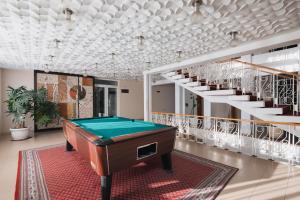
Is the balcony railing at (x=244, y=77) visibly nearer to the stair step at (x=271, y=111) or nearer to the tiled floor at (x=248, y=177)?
the stair step at (x=271, y=111)

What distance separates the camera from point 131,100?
10594 mm

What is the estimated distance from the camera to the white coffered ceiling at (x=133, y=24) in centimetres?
229

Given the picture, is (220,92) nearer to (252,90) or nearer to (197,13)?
(252,90)

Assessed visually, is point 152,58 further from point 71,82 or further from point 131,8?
point 71,82

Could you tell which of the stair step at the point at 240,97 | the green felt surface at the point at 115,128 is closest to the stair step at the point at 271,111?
the stair step at the point at 240,97

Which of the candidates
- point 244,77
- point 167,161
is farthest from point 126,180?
point 244,77

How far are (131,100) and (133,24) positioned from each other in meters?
7.90

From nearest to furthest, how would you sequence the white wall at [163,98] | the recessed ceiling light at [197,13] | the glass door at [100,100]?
1. the recessed ceiling light at [197,13]
2. the glass door at [100,100]
3. the white wall at [163,98]

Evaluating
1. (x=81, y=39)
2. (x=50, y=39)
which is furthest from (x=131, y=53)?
(x=50, y=39)

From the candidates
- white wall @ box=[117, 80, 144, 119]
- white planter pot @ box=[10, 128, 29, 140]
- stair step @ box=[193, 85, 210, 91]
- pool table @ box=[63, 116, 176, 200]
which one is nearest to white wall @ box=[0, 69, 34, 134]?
white planter pot @ box=[10, 128, 29, 140]

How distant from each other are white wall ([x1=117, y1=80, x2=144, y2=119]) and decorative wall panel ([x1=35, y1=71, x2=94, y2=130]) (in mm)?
1954

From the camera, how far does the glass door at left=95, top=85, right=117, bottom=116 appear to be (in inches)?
365

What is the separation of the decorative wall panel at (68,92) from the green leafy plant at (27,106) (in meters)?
0.71

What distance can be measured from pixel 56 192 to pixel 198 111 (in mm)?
9345
